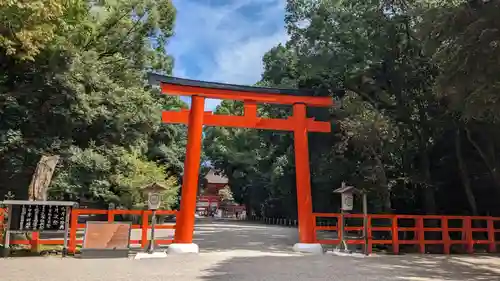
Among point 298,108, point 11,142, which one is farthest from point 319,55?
point 11,142

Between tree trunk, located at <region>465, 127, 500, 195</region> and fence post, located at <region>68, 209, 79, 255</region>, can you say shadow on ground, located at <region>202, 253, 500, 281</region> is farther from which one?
fence post, located at <region>68, 209, 79, 255</region>

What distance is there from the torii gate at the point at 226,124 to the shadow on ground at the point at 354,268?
150 cm

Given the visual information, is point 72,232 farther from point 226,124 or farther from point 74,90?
point 226,124

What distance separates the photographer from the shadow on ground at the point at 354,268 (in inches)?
275

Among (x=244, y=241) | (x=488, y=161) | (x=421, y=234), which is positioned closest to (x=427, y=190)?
(x=488, y=161)

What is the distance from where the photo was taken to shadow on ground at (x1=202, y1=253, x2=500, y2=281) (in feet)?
22.9

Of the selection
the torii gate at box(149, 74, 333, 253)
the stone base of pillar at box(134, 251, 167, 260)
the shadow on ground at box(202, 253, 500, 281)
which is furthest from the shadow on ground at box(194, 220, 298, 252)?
the shadow on ground at box(202, 253, 500, 281)

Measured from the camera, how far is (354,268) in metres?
8.07

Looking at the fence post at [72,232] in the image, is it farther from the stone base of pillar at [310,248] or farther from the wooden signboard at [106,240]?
the stone base of pillar at [310,248]

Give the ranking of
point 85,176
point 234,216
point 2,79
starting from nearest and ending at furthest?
point 2,79 < point 85,176 < point 234,216

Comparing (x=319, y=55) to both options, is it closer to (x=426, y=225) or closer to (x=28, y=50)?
(x=426, y=225)

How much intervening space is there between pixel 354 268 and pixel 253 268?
2044 millimetres

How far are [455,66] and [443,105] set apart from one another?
216 inches

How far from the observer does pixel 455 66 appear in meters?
7.69
